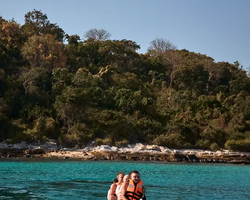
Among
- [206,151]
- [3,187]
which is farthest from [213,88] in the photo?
[3,187]

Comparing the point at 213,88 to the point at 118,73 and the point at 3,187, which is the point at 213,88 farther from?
the point at 3,187

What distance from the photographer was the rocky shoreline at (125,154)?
118 feet

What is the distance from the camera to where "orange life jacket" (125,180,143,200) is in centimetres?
886

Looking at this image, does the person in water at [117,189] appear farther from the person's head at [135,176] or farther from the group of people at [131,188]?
the person's head at [135,176]

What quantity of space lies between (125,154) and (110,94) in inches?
525

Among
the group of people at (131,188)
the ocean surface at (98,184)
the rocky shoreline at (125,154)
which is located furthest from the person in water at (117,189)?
the rocky shoreline at (125,154)

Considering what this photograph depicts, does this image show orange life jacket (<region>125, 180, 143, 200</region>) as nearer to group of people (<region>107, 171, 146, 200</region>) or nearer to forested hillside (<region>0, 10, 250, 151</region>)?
group of people (<region>107, 171, 146, 200</region>)

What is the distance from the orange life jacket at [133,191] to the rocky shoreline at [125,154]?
87.4 feet

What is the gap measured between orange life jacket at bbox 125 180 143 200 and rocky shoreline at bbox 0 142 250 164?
2663cm

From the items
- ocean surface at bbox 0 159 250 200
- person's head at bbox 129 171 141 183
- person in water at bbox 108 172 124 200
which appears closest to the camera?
person's head at bbox 129 171 141 183

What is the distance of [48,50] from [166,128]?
19.8 meters

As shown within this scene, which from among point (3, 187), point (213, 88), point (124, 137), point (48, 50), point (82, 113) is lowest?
point (3, 187)

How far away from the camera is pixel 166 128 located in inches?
1726

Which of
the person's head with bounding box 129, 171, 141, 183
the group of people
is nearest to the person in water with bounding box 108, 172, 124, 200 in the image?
the group of people
